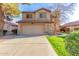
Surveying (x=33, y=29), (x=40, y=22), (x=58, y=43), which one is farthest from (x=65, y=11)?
(x=33, y=29)

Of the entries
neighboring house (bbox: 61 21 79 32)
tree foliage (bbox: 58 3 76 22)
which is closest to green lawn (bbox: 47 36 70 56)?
neighboring house (bbox: 61 21 79 32)

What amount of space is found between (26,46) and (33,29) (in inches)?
16.5

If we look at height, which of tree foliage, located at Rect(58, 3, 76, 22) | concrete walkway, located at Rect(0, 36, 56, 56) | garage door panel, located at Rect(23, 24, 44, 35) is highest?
tree foliage, located at Rect(58, 3, 76, 22)

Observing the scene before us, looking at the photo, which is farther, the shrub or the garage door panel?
the garage door panel

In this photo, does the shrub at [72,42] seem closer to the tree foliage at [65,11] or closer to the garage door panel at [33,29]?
the tree foliage at [65,11]

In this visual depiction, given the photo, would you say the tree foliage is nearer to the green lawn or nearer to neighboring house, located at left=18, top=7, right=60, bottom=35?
neighboring house, located at left=18, top=7, right=60, bottom=35

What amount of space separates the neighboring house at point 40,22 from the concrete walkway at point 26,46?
0.61 ft

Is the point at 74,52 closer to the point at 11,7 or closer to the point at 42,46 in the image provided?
the point at 42,46

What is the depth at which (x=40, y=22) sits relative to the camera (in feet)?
18.6

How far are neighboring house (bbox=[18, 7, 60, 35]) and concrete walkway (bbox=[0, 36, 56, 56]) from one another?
0.61ft

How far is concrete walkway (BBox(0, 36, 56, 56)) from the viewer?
215 inches

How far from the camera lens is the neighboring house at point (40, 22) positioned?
18.5ft

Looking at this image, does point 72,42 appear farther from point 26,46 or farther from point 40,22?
point 26,46

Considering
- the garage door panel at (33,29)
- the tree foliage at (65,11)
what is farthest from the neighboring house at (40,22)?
the tree foliage at (65,11)
